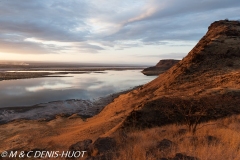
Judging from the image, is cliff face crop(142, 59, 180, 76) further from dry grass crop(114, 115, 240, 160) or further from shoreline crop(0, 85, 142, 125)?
dry grass crop(114, 115, 240, 160)

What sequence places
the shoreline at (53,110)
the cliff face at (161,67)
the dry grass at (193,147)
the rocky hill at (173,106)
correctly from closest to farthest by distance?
1. the dry grass at (193,147)
2. the rocky hill at (173,106)
3. the shoreline at (53,110)
4. the cliff face at (161,67)

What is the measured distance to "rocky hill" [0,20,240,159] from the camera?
44.4 ft

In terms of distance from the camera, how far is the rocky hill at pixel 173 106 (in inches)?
533

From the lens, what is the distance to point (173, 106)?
14.2 meters

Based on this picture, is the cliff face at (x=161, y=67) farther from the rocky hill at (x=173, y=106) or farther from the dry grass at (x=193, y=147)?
the dry grass at (x=193, y=147)

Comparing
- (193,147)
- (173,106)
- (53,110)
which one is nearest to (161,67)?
(53,110)

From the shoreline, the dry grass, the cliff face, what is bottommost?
the shoreline

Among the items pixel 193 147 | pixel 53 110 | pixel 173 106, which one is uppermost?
pixel 173 106

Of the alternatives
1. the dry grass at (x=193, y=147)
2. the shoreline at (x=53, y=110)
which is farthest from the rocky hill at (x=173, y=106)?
the shoreline at (x=53, y=110)

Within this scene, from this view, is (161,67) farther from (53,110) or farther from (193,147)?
(193,147)

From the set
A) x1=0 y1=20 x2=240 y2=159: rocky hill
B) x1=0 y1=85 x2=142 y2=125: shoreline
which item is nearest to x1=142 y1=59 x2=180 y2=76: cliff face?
x1=0 y1=20 x2=240 y2=159: rocky hill

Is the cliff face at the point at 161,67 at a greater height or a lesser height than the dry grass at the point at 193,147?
greater

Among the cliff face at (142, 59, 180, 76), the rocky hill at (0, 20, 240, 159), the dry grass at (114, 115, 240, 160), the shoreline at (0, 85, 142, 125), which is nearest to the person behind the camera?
the dry grass at (114, 115, 240, 160)

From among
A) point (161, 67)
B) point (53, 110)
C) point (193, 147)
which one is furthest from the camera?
point (161, 67)
